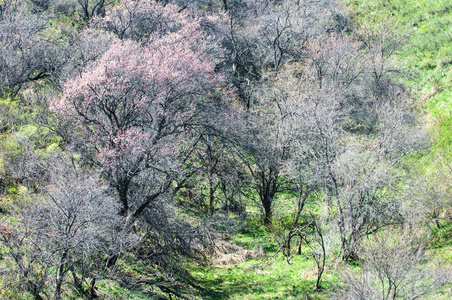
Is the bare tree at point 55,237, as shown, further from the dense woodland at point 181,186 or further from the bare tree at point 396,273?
the bare tree at point 396,273

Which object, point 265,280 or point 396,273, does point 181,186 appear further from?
point 396,273

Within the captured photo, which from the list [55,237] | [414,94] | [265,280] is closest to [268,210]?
[265,280]

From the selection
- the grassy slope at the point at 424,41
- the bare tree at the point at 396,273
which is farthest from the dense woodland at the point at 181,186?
the grassy slope at the point at 424,41

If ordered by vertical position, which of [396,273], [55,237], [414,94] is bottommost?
[55,237]

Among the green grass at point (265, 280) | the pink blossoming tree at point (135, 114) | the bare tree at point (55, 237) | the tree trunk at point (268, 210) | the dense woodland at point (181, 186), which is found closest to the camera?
the bare tree at point (55, 237)

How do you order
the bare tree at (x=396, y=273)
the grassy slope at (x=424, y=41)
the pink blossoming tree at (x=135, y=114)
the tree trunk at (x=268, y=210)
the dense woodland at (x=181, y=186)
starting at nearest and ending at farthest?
the bare tree at (x=396, y=273) → the dense woodland at (x=181, y=186) → the pink blossoming tree at (x=135, y=114) → the tree trunk at (x=268, y=210) → the grassy slope at (x=424, y=41)

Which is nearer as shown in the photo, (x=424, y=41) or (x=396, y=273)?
(x=396, y=273)

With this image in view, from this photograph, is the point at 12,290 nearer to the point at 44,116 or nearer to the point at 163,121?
the point at 163,121

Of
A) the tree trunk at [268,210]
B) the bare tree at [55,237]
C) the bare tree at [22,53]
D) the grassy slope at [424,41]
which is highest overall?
the grassy slope at [424,41]

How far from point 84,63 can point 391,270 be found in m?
13.4

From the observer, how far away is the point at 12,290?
7574 millimetres

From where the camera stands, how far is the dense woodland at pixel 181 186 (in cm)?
799

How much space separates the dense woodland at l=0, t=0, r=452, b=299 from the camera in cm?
799

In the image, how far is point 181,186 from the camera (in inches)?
479
